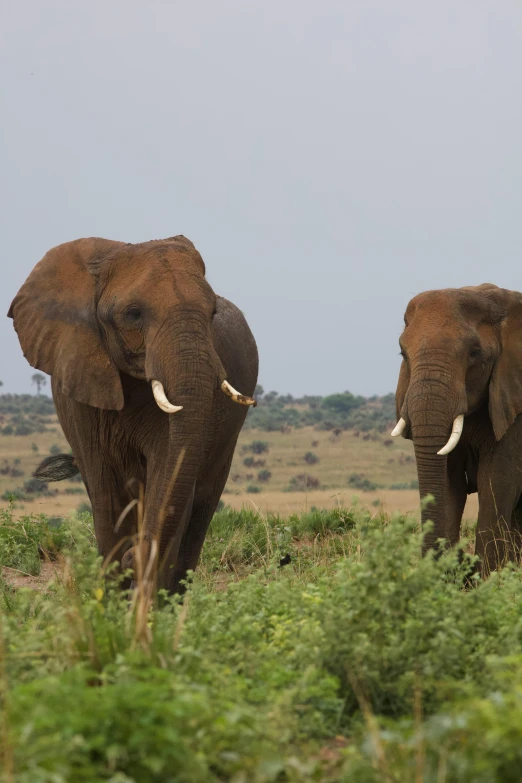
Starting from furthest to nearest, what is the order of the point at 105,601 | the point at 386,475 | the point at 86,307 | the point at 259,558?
the point at 386,475 → the point at 259,558 → the point at 86,307 → the point at 105,601

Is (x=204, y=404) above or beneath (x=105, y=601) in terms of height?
above

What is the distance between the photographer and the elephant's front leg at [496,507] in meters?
9.64

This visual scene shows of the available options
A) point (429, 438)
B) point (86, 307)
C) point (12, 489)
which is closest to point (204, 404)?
point (86, 307)

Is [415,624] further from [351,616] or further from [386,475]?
[386,475]

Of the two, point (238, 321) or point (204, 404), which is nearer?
point (204, 404)

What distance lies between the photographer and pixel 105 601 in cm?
671

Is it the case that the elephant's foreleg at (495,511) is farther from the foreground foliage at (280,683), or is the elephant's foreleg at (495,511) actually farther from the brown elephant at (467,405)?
the foreground foliage at (280,683)

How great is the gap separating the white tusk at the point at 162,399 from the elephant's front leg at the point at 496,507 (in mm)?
3136

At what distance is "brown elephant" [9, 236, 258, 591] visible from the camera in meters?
7.86

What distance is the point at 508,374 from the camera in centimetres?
988

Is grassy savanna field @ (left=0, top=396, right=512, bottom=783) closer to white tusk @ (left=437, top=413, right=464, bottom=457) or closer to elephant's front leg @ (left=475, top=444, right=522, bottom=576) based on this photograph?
white tusk @ (left=437, top=413, right=464, bottom=457)

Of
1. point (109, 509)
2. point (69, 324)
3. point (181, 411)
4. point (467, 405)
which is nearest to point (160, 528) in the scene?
point (181, 411)

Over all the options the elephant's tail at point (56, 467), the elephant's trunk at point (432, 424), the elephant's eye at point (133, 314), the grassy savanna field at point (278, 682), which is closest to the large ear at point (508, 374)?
the elephant's trunk at point (432, 424)

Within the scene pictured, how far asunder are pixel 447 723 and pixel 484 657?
55.9 inches
